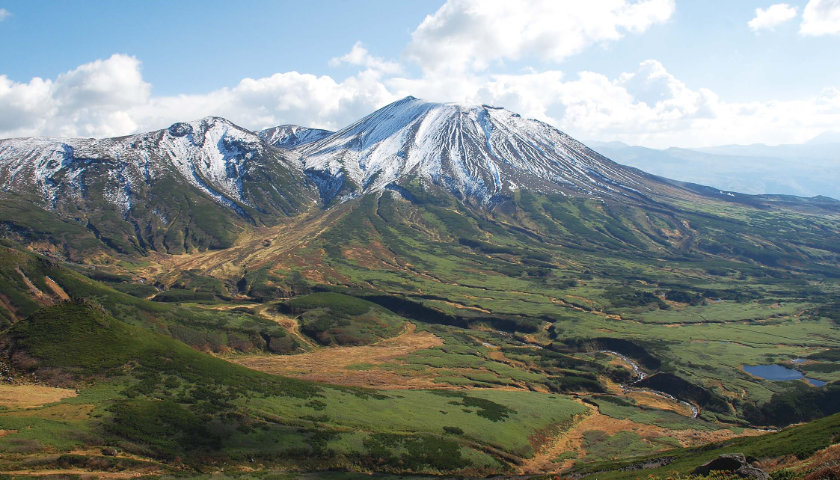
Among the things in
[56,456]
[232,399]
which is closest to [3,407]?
[56,456]

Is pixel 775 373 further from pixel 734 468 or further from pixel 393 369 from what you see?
pixel 734 468

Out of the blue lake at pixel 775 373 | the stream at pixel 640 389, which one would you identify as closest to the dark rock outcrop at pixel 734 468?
the stream at pixel 640 389

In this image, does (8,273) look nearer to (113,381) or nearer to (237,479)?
(113,381)

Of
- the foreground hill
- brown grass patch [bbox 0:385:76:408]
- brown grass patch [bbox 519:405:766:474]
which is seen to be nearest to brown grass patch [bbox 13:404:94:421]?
the foreground hill

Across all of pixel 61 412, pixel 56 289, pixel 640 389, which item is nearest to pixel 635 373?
pixel 640 389

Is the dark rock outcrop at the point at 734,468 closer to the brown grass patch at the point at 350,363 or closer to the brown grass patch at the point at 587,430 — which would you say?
the brown grass patch at the point at 587,430

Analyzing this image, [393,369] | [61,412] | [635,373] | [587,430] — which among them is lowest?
[635,373]
